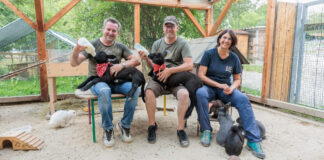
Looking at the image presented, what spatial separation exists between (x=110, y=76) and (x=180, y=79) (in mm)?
895

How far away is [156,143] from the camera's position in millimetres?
2395

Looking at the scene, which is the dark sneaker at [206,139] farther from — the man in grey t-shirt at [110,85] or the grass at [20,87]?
the grass at [20,87]

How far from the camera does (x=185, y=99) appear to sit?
7.59 ft

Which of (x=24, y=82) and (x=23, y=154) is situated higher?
(x=24, y=82)

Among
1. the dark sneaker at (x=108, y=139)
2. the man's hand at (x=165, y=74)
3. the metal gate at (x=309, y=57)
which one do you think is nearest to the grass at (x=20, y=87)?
the dark sneaker at (x=108, y=139)

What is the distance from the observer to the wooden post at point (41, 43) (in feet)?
12.5

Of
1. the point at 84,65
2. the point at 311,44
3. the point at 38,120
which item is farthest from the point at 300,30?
the point at 38,120

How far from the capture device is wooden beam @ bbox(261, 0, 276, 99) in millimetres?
3822

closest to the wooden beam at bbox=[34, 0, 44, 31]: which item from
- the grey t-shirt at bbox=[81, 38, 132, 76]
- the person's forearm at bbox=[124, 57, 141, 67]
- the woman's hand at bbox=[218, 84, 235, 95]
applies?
the grey t-shirt at bbox=[81, 38, 132, 76]

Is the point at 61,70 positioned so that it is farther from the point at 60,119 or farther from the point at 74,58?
the point at 74,58

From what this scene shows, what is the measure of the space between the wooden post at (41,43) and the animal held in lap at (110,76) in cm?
232

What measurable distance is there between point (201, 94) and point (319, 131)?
1.99m

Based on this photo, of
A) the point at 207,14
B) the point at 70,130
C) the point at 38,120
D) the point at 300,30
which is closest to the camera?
the point at 70,130

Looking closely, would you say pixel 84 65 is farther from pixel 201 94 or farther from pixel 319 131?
pixel 319 131
